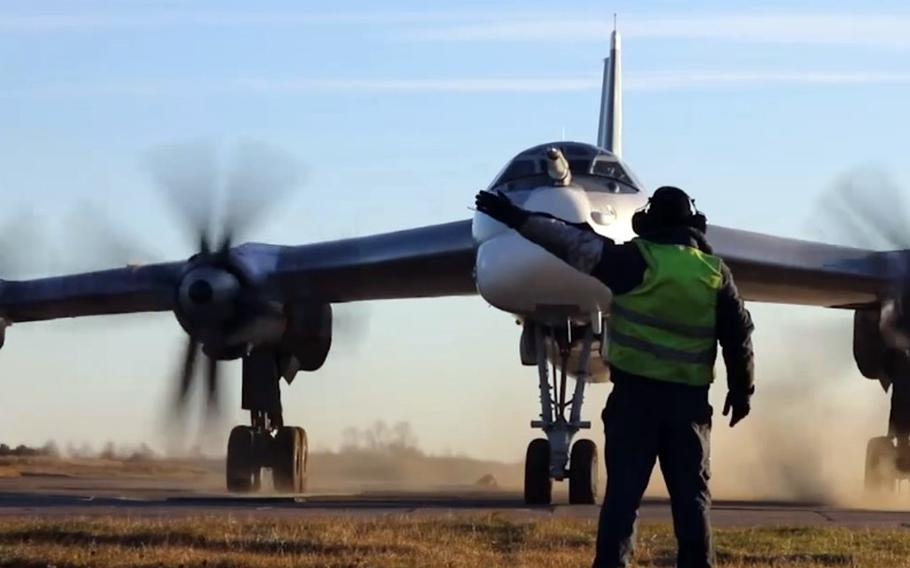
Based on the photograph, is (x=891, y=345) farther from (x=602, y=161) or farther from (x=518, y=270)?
(x=518, y=270)

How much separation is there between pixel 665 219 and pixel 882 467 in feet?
62.2

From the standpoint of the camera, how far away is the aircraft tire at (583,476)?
810 inches

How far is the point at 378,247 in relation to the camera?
1019 inches

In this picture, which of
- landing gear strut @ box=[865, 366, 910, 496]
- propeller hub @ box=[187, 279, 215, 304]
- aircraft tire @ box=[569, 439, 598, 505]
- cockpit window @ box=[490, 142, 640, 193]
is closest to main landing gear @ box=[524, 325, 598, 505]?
aircraft tire @ box=[569, 439, 598, 505]

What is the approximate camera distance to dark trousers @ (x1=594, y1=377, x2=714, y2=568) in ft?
30.3

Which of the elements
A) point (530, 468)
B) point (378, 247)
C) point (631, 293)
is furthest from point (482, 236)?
point (631, 293)

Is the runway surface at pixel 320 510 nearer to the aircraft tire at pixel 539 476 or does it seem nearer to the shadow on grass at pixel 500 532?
the aircraft tire at pixel 539 476

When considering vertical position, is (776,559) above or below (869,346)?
below

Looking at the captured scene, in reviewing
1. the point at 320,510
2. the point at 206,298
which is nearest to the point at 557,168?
the point at 320,510

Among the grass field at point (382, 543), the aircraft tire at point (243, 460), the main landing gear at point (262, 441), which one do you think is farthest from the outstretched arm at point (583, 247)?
the aircraft tire at point (243, 460)

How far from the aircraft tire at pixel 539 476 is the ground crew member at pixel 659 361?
11.5 m

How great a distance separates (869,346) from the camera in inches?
1080

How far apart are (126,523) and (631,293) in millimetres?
6297

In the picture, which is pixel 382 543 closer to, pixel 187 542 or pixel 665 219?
pixel 187 542
